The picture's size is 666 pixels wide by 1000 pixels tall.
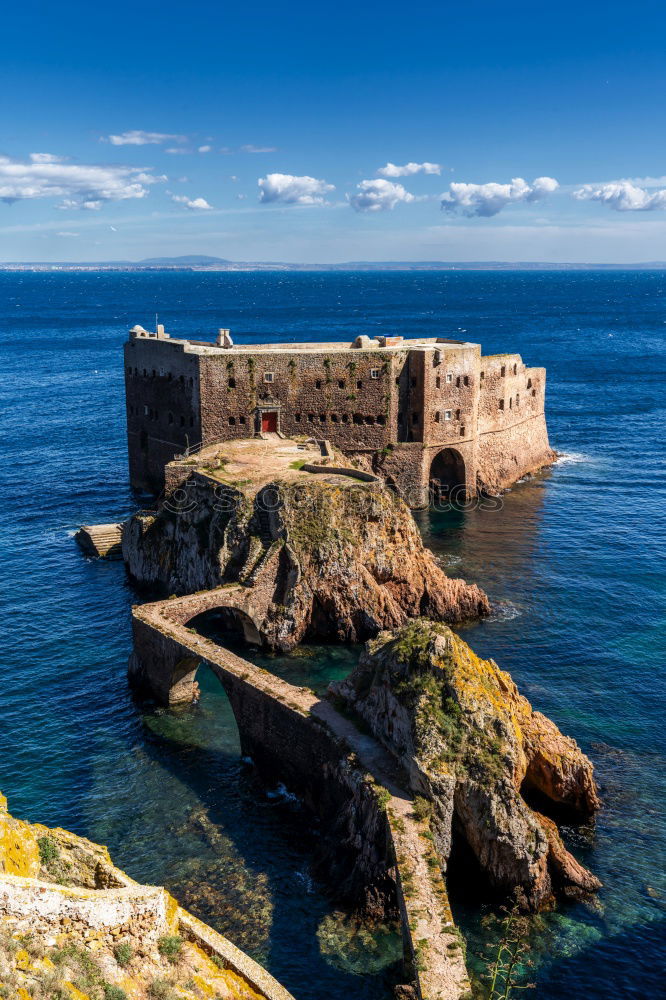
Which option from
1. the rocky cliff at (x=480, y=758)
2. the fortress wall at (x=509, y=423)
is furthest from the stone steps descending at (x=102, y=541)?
the rocky cliff at (x=480, y=758)

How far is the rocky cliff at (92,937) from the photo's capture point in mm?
15844

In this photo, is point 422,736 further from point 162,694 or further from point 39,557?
point 39,557

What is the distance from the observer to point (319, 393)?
249 feet

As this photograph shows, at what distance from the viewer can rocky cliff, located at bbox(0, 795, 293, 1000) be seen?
15844 millimetres

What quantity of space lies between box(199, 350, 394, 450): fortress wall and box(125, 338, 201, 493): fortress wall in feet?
5.64

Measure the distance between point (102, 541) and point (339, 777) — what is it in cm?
3798

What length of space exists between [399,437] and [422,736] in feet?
156

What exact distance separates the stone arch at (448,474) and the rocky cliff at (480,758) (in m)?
44.6

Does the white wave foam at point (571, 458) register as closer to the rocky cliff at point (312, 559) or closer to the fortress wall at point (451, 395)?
the fortress wall at point (451, 395)

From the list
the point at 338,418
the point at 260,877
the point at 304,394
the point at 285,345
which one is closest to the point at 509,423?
the point at 338,418

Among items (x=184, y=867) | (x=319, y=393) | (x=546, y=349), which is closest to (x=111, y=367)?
(x=546, y=349)

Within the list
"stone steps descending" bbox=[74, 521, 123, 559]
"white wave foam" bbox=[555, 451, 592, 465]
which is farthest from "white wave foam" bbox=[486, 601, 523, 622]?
"white wave foam" bbox=[555, 451, 592, 465]

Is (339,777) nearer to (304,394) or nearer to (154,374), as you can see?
(304,394)

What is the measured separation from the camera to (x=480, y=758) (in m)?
33.5
